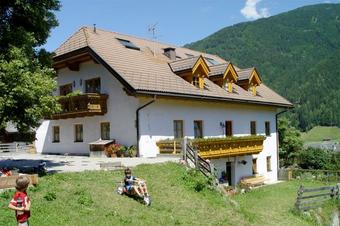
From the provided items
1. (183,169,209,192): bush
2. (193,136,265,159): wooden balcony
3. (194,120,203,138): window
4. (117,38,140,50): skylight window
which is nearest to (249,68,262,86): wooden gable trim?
(193,136,265,159): wooden balcony

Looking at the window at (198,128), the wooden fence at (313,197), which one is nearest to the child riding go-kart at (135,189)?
the wooden fence at (313,197)

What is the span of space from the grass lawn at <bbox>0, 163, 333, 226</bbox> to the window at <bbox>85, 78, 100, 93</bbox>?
9789 mm

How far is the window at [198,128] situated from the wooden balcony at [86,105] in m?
6.12

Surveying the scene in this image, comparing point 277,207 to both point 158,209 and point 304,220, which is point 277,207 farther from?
point 158,209

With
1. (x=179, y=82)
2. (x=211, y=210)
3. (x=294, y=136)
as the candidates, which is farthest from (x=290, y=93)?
(x=211, y=210)

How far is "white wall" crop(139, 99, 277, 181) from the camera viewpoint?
85.6 ft

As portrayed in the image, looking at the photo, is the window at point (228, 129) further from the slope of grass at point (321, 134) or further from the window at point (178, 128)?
the slope of grass at point (321, 134)

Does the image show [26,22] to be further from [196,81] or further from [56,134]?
[56,134]

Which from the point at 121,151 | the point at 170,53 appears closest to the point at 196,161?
the point at 121,151

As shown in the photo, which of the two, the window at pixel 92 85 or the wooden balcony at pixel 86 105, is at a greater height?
the window at pixel 92 85

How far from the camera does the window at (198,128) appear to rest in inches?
1177

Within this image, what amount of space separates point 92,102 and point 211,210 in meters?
12.7

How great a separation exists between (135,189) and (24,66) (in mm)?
6264

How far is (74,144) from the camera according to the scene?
30.5 meters
